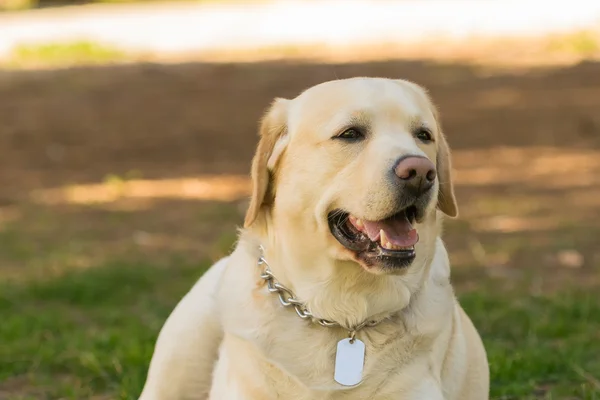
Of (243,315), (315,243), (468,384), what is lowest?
(468,384)

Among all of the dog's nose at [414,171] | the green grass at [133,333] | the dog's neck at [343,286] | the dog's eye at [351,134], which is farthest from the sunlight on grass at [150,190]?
the dog's nose at [414,171]

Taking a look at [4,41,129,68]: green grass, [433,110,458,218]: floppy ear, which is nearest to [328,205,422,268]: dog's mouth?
[433,110,458,218]: floppy ear

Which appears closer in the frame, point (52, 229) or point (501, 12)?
point (52, 229)

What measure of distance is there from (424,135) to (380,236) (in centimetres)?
46

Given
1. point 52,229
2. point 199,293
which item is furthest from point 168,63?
A: point 199,293

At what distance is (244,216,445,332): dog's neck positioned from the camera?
3.73 metres

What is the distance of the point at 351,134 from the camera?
3680 millimetres

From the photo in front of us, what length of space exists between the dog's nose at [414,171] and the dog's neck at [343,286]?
1.23 feet

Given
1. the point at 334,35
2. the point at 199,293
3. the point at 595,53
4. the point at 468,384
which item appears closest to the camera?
the point at 468,384

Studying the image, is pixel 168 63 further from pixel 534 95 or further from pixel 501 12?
pixel 501 12

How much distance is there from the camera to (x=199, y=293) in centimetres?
441

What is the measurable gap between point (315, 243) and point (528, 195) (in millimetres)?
5793

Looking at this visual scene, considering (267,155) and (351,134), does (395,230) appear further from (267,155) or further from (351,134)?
(267,155)

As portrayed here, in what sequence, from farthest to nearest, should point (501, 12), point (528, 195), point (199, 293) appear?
point (501, 12)
point (528, 195)
point (199, 293)
